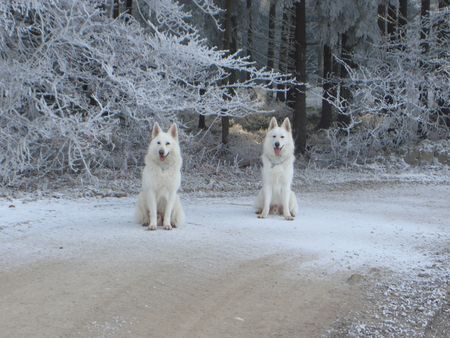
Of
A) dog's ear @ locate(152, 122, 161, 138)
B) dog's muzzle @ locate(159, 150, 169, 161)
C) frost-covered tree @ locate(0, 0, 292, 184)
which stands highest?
frost-covered tree @ locate(0, 0, 292, 184)

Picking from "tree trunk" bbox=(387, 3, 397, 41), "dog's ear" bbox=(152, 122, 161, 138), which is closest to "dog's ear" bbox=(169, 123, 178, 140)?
"dog's ear" bbox=(152, 122, 161, 138)

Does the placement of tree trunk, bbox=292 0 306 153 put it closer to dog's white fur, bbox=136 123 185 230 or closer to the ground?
the ground

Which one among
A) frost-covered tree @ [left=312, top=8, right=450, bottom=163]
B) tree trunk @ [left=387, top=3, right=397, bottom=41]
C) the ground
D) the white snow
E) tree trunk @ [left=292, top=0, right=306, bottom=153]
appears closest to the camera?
the ground

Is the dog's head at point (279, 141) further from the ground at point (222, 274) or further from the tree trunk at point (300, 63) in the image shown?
the tree trunk at point (300, 63)

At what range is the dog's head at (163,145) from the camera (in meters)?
8.62

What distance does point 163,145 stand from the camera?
8.66 meters

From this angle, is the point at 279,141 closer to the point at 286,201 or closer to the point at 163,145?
the point at 286,201

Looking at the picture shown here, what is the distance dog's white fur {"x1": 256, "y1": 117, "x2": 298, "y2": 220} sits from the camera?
9.69 meters

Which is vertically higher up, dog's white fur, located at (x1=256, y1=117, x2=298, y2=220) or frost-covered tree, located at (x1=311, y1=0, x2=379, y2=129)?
frost-covered tree, located at (x1=311, y1=0, x2=379, y2=129)

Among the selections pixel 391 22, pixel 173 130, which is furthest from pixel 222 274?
pixel 391 22

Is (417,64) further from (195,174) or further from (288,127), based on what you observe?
(288,127)

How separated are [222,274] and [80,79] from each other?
8.60 metres

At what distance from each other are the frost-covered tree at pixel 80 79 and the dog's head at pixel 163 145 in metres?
3.25

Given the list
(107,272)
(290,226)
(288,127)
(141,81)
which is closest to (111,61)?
(141,81)
